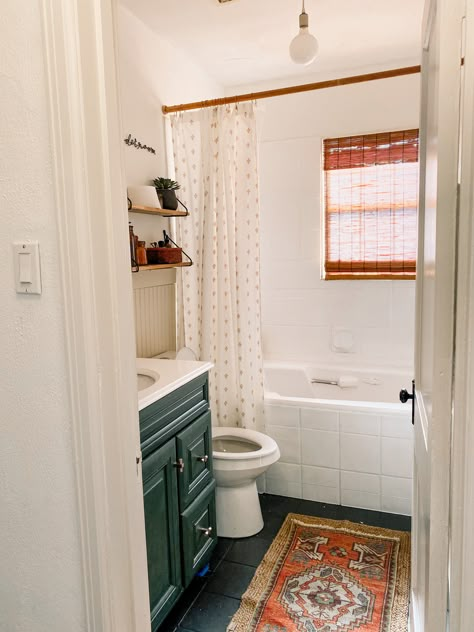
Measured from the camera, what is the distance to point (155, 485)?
5.34 ft

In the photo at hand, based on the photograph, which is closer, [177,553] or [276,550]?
[177,553]

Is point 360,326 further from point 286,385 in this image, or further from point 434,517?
point 434,517

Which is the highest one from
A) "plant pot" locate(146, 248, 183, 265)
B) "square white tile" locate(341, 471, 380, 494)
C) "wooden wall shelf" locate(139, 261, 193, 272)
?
"plant pot" locate(146, 248, 183, 265)

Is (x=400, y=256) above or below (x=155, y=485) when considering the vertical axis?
above

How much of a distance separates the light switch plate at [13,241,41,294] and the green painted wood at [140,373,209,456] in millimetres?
646

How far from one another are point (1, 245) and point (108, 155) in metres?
0.31

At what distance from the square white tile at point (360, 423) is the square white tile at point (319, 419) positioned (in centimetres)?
4

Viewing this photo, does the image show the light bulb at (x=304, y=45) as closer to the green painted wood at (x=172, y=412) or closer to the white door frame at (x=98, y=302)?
the white door frame at (x=98, y=302)

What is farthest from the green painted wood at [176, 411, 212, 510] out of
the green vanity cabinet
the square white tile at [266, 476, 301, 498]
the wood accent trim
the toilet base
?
the wood accent trim

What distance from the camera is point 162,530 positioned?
66.3 inches

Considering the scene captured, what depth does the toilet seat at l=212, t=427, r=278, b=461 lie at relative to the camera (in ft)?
7.42

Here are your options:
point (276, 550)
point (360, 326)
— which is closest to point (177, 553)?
point (276, 550)

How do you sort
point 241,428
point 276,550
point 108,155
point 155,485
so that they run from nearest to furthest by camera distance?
point 108,155
point 155,485
point 276,550
point 241,428

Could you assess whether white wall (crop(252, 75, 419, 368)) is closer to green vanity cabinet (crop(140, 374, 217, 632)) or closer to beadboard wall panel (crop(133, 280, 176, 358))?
beadboard wall panel (crop(133, 280, 176, 358))
